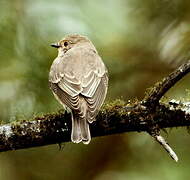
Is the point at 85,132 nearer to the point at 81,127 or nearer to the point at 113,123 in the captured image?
the point at 81,127

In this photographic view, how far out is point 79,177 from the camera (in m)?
6.39

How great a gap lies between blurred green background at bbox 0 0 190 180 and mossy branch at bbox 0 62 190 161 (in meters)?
1.09

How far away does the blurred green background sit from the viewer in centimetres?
645

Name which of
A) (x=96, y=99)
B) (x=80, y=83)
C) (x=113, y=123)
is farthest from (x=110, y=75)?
(x=113, y=123)

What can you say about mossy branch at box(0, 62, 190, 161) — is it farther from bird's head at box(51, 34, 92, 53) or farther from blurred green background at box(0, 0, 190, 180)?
bird's head at box(51, 34, 92, 53)

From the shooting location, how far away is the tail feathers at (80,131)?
520cm

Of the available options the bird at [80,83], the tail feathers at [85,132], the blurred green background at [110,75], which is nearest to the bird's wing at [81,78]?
the bird at [80,83]

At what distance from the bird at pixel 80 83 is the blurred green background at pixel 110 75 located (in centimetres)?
26

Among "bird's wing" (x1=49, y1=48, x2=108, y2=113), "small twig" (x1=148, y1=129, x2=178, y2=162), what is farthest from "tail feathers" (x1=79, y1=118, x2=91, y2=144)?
"small twig" (x1=148, y1=129, x2=178, y2=162)

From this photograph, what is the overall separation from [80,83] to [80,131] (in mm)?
825

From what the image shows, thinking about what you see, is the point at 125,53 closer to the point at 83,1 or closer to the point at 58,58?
the point at 58,58

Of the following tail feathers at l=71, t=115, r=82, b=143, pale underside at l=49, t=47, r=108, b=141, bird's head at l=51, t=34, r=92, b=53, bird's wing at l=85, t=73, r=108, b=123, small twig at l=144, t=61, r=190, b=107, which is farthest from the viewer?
bird's head at l=51, t=34, r=92, b=53

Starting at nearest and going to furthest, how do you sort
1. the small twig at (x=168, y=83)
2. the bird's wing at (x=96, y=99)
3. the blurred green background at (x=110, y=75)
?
the small twig at (x=168, y=83)
the bird's wing at (x=96, y=99)
the blurred green background at (x=110, y=75)

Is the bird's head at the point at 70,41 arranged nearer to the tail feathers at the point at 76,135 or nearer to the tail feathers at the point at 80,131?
the tail feathers at the point at 80,131
